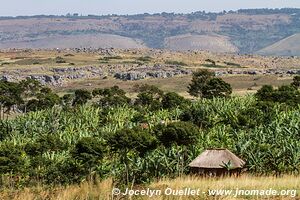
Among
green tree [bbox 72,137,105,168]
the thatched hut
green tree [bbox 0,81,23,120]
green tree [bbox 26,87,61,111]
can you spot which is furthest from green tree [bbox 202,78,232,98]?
the thatched hut

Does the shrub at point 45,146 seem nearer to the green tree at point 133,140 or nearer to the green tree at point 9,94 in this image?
the green tree at point 133,140

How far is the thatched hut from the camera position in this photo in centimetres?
3127

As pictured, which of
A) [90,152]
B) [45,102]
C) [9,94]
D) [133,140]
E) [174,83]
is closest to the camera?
[133,140]

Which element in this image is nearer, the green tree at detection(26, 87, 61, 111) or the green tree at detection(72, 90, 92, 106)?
the green tree at detection(26, 87, 61, 111)

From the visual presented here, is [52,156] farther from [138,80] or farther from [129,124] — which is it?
[138,80]

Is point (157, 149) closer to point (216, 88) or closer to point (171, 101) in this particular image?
point (171, 101)

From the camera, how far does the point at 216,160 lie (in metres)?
31.4

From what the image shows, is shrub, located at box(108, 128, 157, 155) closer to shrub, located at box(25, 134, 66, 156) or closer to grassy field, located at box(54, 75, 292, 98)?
shrub, located at box(25, 134, 66, 156)

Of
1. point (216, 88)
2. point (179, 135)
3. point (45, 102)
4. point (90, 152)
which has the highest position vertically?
point (179, 135)

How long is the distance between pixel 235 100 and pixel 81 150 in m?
24.6

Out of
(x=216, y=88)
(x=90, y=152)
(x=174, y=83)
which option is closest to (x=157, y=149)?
(x=90, y=152)

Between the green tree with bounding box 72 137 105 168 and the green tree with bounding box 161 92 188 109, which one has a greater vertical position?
the green tree with bounding box 72 137 105 168

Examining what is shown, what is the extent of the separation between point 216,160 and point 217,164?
0.25 m

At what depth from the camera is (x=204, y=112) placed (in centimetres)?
5334
